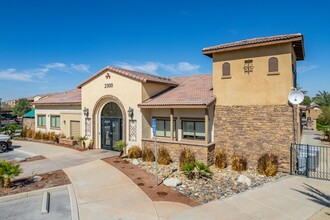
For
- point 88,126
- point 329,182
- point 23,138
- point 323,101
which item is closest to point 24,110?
point 23,138

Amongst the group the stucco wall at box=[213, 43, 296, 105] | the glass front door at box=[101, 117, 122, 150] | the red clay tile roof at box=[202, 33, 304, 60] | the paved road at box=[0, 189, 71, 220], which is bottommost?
the paved road at box=[0, 189, 71, 220]

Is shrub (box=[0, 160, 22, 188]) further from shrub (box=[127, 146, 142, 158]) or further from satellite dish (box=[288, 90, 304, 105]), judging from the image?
satellite dish (box=[288, 90, 304, 105])

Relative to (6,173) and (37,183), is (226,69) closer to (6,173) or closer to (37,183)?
(37,183)

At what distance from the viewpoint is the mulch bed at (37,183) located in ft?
31.7

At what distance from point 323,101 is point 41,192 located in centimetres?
6090

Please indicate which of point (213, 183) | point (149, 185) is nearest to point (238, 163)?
point (213, 183)

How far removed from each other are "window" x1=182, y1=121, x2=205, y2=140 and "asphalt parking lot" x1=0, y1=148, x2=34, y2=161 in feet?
37.7

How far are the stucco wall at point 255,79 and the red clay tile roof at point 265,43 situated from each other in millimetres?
389

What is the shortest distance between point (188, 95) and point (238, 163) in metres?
5.78

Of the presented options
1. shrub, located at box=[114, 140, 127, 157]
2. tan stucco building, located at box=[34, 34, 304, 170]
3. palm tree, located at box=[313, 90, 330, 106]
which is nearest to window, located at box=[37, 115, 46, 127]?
tan stucco building, located at box=[34, 34, 304, 170]

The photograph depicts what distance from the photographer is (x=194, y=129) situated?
15547mm

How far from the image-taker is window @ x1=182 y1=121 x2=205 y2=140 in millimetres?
15247

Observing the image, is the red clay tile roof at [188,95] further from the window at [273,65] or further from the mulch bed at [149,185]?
the mulch bed at [149,185]

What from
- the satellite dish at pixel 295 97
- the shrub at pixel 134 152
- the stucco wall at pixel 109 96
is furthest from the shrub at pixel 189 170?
the satellite dish at pixel 295 97
